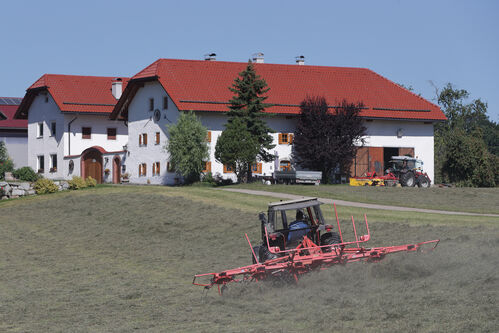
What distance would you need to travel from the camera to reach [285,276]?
575 inches

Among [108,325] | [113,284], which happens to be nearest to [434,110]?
[113,284]

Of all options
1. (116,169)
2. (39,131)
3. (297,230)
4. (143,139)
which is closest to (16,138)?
(39,131)

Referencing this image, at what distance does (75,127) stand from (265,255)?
50.7 meters

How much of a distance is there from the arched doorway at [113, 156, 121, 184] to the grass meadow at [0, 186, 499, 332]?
91.3ft

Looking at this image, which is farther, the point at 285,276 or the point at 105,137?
the point at 105,137

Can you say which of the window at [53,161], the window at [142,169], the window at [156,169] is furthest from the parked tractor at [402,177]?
the window at [53,161]

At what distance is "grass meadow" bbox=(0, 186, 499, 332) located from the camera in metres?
11.9

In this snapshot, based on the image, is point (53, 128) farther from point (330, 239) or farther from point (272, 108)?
point (330, 239)

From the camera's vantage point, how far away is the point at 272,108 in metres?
53.8

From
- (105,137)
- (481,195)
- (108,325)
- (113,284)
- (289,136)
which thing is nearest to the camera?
(108,325)

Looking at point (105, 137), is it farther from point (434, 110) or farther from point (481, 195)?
point (481, 195)

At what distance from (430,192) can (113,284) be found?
86.9ft

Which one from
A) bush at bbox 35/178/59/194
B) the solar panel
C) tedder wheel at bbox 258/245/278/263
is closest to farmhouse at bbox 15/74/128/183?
bush at bbox 35/178/59/194

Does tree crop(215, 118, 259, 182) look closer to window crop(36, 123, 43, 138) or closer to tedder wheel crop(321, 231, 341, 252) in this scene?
window crop(36, 123, 43, 138)
